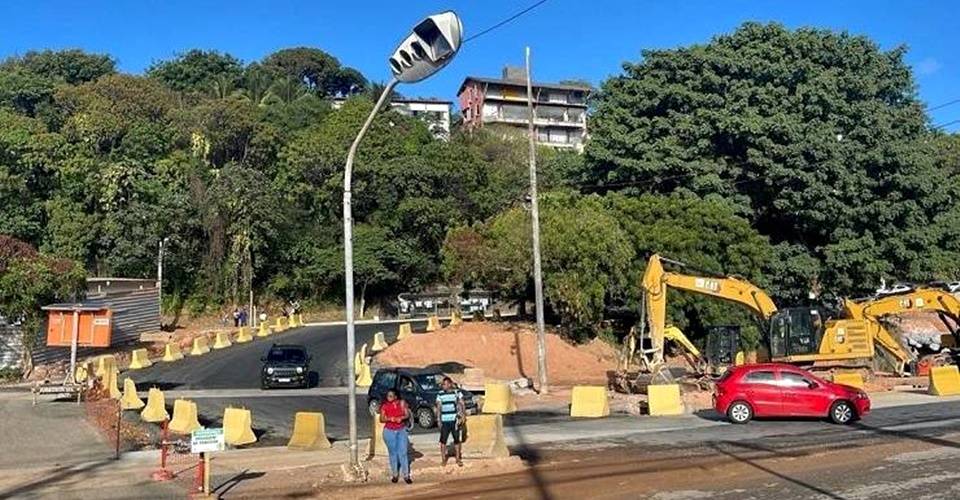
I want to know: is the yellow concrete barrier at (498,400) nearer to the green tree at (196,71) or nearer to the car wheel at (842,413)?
the car wheel at (842,413)

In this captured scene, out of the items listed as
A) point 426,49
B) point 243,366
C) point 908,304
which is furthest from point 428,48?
point 243,366

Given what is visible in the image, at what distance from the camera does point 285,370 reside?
3469cm

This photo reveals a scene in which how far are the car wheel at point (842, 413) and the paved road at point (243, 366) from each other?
19757 millimetres

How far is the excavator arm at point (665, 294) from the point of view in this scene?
31.0 meters

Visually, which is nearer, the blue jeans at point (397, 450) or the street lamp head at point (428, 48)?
the street lamp head at point (428, 48)

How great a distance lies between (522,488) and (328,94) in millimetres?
127911

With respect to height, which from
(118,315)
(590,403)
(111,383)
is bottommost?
(590,403)

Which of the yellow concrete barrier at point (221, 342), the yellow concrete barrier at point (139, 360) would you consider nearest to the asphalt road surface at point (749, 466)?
the yellow concrete barrier at point (139, 360)

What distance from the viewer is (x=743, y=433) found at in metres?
21.6

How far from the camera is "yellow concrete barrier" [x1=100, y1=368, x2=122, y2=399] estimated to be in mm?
30542

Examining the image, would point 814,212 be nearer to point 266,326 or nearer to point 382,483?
point 266,326

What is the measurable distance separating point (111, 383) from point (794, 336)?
24451mm

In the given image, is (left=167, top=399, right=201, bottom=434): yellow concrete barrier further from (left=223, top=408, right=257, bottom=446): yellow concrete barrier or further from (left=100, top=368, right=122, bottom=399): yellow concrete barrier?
(left=100, top=368, right=122, bottom=399): yellow concrete barrier

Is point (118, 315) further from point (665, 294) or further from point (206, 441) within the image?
point (206, 441)
